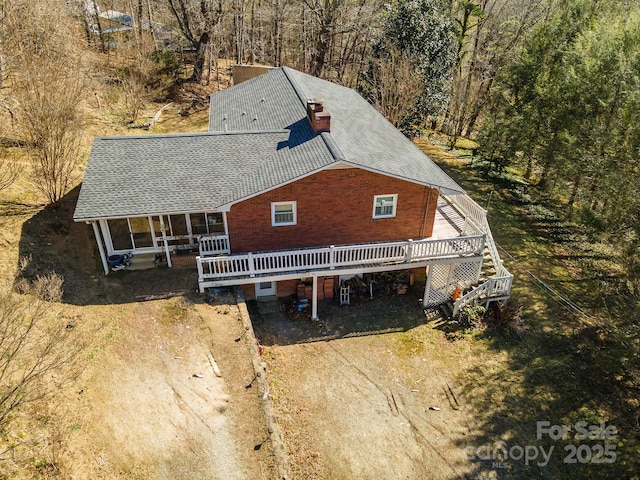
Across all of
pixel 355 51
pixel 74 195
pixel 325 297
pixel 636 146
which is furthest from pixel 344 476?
pixel 355 51

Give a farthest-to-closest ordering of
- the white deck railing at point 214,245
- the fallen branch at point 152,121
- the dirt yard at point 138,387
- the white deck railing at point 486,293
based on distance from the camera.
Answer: the fallen branch at point 152,121 → the white deck railing at point 486,293 → the white deck railing at point 214,245 → the dirt yard at point 138,387

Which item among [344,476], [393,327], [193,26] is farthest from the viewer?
[193,26]

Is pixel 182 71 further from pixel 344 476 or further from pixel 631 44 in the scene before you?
pixel 344 476

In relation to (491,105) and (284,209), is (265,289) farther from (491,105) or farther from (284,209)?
(491,105)

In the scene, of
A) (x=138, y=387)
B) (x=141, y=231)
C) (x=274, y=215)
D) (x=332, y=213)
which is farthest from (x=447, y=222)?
(x=138, y=387)

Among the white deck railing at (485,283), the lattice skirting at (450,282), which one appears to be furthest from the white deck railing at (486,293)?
the lattice skirting at (450,282)

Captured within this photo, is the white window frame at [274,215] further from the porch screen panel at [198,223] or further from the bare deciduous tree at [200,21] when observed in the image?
the bare deciduous tree at [200,21]
